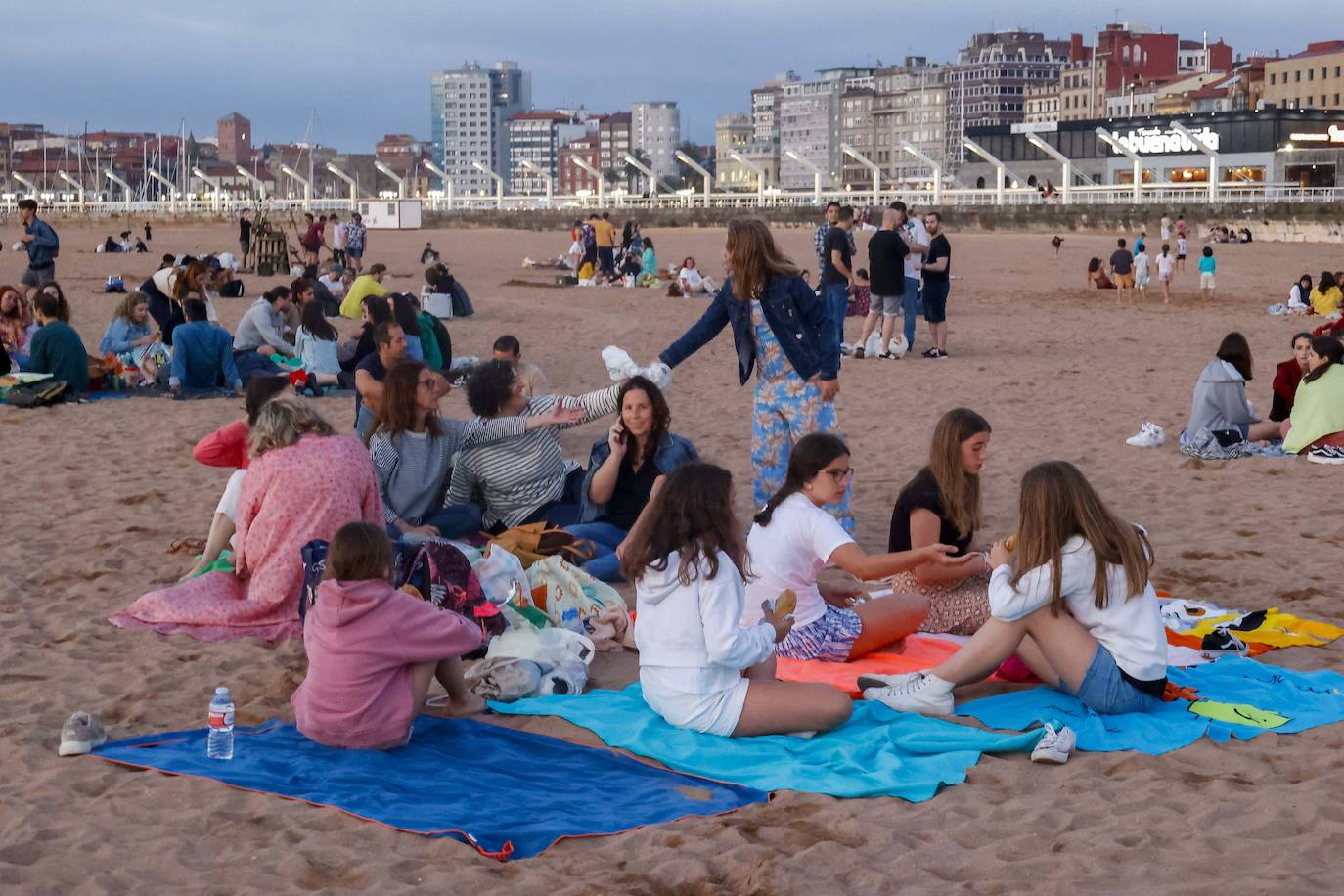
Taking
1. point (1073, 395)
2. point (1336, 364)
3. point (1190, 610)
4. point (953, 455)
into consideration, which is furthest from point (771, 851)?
point (1073, 395)

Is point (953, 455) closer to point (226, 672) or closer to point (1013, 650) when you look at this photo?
point (1013, 650)

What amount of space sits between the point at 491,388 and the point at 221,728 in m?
2.80

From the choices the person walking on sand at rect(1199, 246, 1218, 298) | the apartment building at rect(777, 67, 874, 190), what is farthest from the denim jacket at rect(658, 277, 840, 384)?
the apartment building at rect(777, 67, 874, 190)

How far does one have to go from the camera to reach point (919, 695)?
4961 millimetres

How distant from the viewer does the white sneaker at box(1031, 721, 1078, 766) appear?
14.8ft

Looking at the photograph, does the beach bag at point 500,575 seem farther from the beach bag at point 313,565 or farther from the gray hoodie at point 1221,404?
the gray hoodie at point 1221,404

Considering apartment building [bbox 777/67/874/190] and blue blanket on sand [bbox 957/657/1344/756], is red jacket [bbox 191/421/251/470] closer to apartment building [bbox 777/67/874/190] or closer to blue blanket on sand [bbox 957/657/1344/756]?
blue blanket on sand [bbox 957/657/1344/756]

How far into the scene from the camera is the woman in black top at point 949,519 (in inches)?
228

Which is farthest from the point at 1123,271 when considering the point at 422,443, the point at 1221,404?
the point at 422,443

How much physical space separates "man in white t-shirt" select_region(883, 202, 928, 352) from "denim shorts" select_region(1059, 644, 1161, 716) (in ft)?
34.0

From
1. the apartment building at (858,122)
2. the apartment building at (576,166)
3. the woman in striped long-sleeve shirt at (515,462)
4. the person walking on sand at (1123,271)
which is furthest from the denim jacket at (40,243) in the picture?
the apartment building at (576,166)

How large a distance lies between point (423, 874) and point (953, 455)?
9.39 feet

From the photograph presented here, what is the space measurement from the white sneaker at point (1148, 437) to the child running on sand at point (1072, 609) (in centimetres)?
541

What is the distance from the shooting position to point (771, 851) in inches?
154
